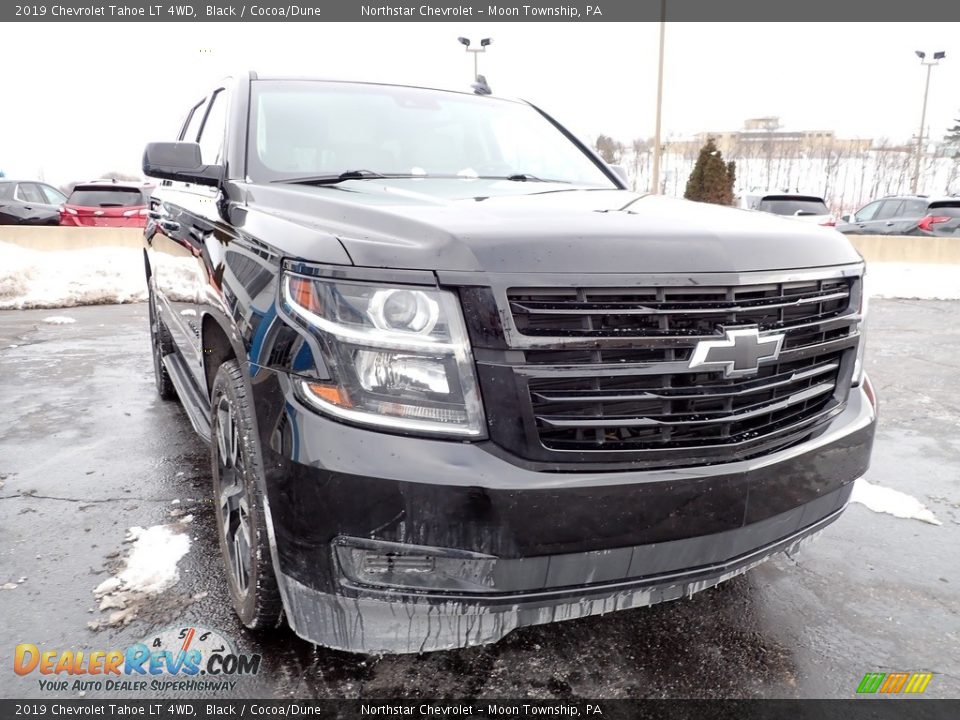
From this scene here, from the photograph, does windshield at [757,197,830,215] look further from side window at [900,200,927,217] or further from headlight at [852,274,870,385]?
headlight at [852,274,870,385]

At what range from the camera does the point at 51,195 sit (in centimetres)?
1755

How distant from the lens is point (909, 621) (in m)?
2.47

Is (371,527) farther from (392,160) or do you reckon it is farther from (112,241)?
(112,241)

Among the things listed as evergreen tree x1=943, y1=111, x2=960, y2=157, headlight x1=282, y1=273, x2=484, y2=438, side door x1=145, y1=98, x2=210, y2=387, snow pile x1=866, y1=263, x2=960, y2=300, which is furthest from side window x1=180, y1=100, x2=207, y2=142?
evergreen tree x1=943, y1=111, x2=960, y2=157

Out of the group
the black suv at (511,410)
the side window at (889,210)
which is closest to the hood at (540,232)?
the black suv at (511,410)

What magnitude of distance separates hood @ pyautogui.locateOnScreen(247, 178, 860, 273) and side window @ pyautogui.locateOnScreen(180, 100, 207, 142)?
1.87 m

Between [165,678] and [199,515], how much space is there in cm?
115

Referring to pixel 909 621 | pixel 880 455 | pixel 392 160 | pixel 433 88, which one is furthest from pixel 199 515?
pixel 880 455

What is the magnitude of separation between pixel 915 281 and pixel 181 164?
12.2 m

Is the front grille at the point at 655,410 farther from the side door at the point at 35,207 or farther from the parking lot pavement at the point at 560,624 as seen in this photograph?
the side door at the point at 35,207

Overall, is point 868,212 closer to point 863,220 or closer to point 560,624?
point 863,220

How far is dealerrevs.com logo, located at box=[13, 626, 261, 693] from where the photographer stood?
2.09 metres

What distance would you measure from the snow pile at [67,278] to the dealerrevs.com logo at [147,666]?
336 inches

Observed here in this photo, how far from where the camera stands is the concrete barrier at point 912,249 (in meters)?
12.7
